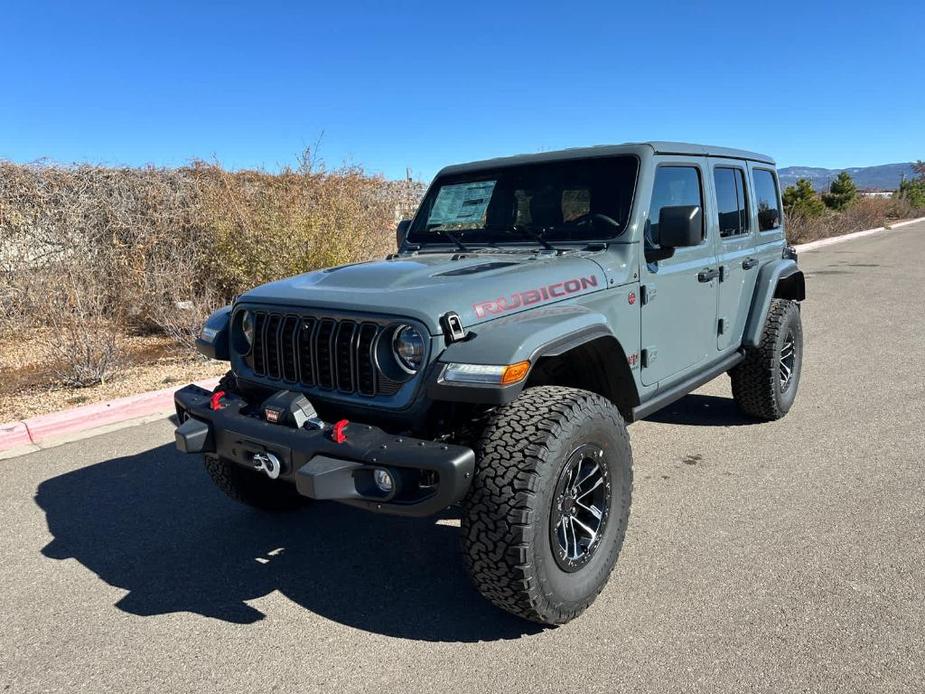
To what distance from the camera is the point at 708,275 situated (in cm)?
402

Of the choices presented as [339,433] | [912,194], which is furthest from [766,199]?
→ [912,194]

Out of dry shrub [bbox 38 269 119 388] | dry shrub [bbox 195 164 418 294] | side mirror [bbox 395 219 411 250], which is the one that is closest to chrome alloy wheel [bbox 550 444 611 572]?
side mirror [bbox 395 219 411 250]

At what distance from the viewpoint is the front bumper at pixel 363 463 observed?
2303mm

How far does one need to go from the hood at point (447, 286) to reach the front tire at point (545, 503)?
1.39 ft

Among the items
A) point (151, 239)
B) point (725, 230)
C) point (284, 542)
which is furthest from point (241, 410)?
point (151, 239)

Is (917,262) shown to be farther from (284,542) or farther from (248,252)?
(284,542)

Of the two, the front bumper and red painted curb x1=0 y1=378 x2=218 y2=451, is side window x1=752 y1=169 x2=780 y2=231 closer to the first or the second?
the front bumper

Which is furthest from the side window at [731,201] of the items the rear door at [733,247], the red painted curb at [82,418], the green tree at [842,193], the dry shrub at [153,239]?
the green tree at [842,193]

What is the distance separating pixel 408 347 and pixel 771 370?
3173 mm

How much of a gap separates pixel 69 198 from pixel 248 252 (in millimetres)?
2565

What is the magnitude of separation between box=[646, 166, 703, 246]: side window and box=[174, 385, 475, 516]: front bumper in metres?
1.84

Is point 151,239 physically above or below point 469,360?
above

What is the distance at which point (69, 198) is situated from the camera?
8.97 meters

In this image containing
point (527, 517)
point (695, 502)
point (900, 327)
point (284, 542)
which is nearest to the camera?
point (527, 517)
